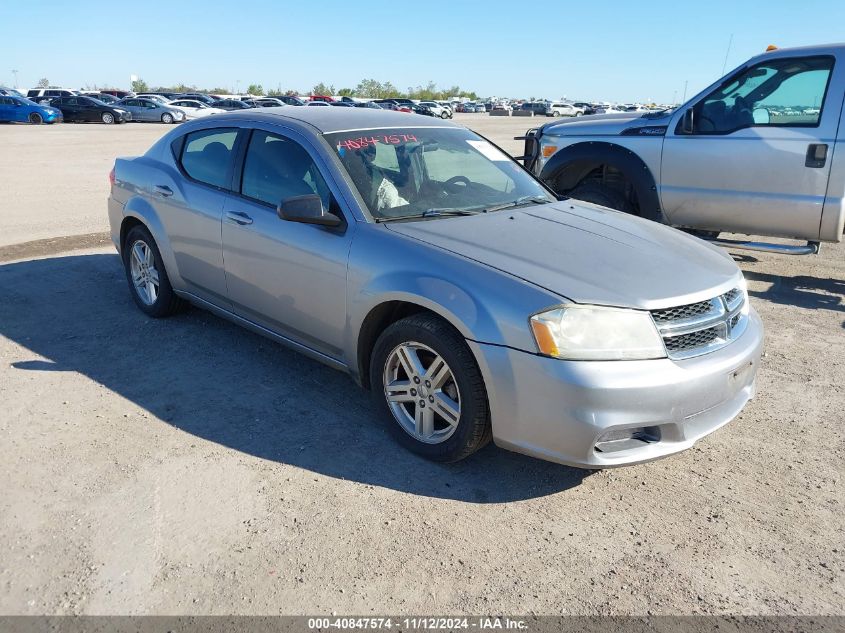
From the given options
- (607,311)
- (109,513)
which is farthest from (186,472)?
(607,311)

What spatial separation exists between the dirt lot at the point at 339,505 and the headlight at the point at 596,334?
2.51 ft

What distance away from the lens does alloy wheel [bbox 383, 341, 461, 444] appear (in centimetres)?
338

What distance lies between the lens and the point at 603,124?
731 cm

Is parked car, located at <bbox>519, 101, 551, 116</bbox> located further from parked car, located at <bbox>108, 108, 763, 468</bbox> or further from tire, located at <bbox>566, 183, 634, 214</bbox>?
parked car, located at <bbox>108, 108, 763, 468</bbox>

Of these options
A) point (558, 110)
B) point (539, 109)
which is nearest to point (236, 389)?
point (539, 109)

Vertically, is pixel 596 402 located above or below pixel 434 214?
below

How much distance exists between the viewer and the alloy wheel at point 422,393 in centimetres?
338

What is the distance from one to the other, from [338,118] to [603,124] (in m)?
3.79

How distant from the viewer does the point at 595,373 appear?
2924mm

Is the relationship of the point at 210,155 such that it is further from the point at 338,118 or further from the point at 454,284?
the point at 454,284

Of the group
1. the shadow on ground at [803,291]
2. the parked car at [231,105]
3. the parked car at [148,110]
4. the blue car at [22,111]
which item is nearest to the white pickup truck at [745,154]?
the shadow on ground at [803,291]

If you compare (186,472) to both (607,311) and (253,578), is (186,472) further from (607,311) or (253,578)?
(607,311)

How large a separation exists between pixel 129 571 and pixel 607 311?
220 centimetres

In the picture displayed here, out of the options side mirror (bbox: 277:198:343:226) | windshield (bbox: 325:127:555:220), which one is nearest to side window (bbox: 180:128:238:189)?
windshield (bbox: 325:127:555:220)
